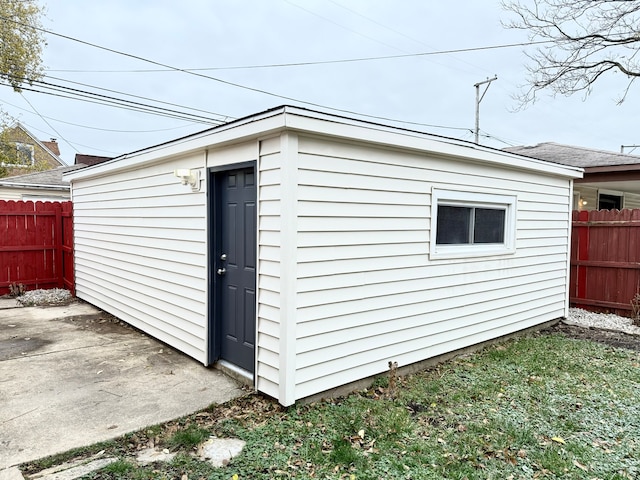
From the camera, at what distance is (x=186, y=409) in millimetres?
3404

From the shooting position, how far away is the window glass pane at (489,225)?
201 inches

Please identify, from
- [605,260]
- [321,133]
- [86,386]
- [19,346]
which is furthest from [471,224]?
[19,346]

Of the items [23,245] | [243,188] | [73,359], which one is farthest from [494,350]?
[23,245]

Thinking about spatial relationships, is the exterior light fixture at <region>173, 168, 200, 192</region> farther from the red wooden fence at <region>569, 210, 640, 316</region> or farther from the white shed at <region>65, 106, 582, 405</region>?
the red wooden fence at <region>569, 210, 640, 316</region>

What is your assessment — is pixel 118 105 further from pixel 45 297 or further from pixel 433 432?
pixel 433 432

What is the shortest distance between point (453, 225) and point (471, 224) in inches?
13.0

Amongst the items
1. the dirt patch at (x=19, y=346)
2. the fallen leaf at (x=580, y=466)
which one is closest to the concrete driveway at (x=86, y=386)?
the dirt patch at (x=19, y=346)

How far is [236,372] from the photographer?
403 centimetres

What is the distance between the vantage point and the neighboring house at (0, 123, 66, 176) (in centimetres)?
1848

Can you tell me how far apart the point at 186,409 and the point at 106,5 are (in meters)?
13.7

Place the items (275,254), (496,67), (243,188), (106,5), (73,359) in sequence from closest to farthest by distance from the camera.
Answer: (275,254)
(243,188)
(73,359)
(106,5)
(496,67)

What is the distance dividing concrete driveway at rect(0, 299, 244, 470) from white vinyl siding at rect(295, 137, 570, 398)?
1.04 meters

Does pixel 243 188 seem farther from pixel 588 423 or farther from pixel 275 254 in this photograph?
pixel 588 423

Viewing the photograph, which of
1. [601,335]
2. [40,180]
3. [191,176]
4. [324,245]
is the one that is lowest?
[601,335]
